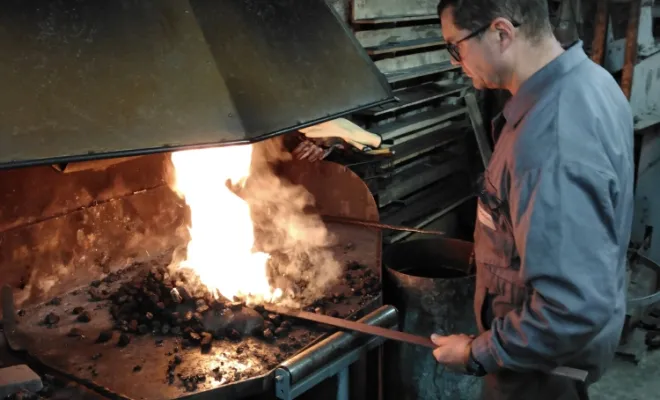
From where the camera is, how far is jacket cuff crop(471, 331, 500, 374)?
1737mm

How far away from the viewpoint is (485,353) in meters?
1.75

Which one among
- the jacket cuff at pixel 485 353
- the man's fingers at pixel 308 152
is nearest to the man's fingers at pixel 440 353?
the jacket cuff at pixel 485 353

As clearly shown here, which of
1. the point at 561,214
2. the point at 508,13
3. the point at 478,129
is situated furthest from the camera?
the point at 478,129

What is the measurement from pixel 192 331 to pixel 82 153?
83cm

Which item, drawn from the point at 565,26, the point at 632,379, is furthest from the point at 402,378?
the point at 565,26

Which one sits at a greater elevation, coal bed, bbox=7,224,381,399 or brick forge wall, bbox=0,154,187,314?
brick forge wall, bbox=0,154,187,314

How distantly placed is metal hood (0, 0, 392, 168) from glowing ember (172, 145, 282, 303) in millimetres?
641

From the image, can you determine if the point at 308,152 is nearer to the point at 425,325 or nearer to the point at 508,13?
the point at 425,325

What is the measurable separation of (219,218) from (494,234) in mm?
1307

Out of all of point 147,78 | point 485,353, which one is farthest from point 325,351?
point 147,78

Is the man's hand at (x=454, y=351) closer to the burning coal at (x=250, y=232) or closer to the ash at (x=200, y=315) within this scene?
the ash at (x=200, y=315)

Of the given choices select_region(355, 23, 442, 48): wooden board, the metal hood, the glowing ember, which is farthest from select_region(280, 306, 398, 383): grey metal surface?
select_region(355, 23, 442, 48): wooden board

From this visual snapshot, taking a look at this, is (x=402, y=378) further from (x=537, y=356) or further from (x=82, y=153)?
(x=82, y=153)

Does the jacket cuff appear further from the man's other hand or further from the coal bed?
the man's other hand
